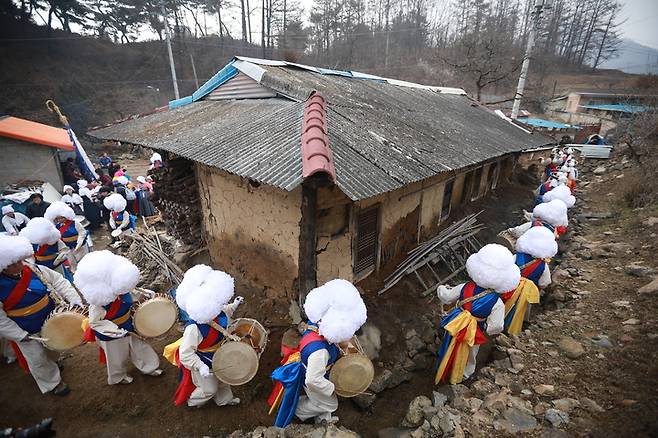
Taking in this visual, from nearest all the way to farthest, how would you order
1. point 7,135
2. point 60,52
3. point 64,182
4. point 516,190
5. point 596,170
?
point 7,135 → point 64,182 → point 516,190 → point 596,170 → point 60,52

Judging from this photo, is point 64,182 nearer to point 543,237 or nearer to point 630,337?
point 543,237

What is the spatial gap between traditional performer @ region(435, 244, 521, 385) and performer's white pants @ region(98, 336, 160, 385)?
442cm

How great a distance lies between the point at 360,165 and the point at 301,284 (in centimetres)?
226

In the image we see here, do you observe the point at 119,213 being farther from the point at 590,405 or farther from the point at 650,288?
the point at 650,288

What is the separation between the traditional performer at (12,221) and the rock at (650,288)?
13168 mm

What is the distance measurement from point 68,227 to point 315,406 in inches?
278

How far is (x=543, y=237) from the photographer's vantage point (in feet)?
16.1

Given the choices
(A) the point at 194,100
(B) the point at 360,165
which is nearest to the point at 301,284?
(B) the point at 360,165

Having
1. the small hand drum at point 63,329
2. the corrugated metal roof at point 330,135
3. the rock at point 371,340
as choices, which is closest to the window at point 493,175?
the corrugated metal roof at point 330,135

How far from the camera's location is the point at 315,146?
11.8ft

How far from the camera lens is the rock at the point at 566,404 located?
3331 millimetres

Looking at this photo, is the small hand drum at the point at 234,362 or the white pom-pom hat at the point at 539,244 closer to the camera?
the small hand drum at the point at 234,362

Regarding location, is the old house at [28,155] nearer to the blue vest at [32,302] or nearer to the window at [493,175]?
the blue vest at [32,302]

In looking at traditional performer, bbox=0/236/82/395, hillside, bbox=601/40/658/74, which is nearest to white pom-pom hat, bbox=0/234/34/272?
traditional performer, bbox=0/236/82/395
